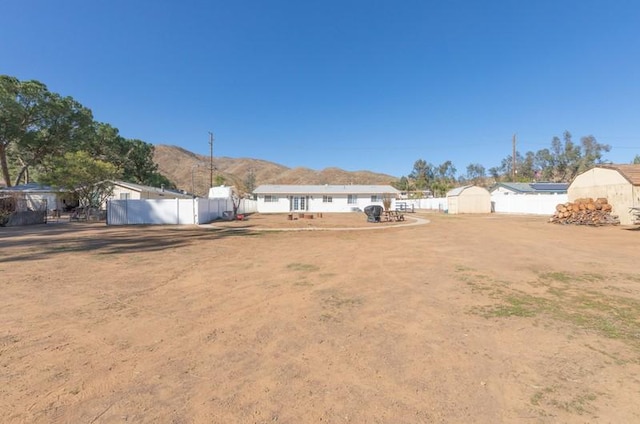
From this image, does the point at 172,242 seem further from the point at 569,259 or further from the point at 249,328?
the point at 569,259

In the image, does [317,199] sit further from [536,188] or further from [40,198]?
[40,198]

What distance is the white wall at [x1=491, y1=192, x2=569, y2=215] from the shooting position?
1253 inches

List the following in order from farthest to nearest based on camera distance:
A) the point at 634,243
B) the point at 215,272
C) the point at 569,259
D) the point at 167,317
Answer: the point at 634,243 → the point at 569,259 → the point at 215,272 → the point at 167,317

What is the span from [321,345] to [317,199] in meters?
Answer: 41.1

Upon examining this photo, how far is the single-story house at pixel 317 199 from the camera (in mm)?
44312

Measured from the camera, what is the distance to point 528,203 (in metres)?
35.1

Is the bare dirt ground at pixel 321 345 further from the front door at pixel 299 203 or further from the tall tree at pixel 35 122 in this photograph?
the front door at pixel 299 203

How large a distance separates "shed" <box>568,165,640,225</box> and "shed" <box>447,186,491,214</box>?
14.1 meters

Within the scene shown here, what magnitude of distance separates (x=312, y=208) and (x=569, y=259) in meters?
36.5

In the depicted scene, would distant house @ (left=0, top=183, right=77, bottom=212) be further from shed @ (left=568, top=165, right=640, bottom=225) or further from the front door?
shed @ (left=568, top=165, right=640, bottom=225)

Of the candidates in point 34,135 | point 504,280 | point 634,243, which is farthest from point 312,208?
point 504,280

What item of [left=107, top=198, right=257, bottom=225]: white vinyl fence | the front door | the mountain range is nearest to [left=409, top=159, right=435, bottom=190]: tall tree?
the mountain range

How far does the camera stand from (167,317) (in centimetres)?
483

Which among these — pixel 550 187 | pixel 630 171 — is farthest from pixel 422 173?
pixel 630 171
